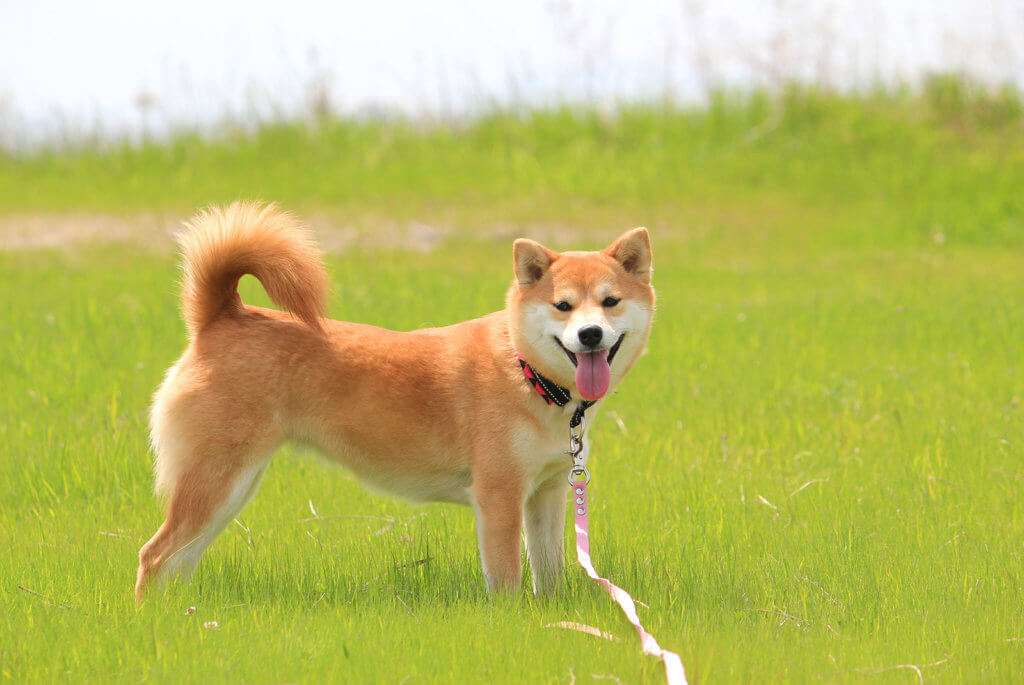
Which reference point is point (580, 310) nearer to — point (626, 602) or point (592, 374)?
point (592, 374)

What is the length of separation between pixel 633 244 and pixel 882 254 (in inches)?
367

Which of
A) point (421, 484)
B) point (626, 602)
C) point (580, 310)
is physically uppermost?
point (580, 310)

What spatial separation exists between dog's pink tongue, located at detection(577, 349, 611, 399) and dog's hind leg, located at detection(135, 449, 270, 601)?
4.28ft

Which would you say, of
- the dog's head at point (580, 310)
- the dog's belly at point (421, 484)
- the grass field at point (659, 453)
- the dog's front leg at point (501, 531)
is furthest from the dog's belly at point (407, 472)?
the dog's head at point (580, 310)

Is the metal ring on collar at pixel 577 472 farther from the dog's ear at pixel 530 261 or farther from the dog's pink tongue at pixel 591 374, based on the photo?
the dog's ear at pixel 530 261

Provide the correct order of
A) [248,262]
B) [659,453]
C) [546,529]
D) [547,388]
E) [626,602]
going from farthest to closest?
[659,453] < [546,529] < [248,262] < [547,388] < [626,602]

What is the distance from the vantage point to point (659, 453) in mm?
7430

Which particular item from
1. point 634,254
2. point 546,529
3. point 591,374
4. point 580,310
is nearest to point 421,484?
point 546,529

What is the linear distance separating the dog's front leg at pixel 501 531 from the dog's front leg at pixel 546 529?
289 millimetres

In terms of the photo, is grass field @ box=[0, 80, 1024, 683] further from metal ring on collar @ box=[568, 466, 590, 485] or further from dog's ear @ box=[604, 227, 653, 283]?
dog's ear @ box=[604, 227, 653, 283]

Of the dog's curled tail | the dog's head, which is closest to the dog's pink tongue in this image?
the dog's head

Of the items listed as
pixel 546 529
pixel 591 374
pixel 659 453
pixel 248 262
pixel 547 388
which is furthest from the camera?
pixel 659 453

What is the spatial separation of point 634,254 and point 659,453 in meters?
2.17

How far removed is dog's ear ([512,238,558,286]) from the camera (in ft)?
17.5
